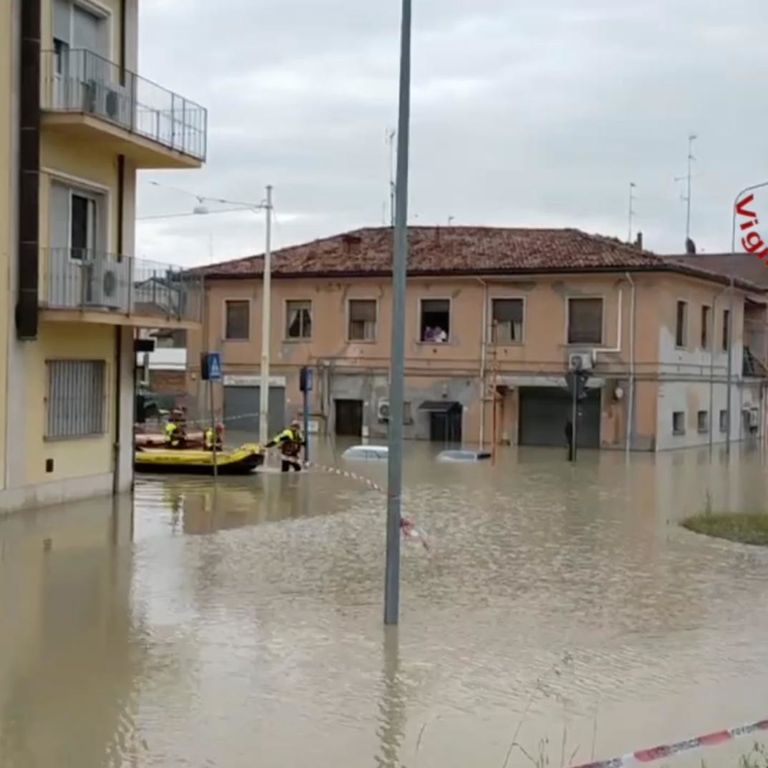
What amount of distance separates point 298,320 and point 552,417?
10.2m

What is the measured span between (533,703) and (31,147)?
13.3m

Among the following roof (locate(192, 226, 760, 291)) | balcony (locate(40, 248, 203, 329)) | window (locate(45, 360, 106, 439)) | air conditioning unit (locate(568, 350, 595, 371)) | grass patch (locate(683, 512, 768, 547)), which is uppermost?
roof (locate(192, 226, 760, 291))

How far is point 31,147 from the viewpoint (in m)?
18.9

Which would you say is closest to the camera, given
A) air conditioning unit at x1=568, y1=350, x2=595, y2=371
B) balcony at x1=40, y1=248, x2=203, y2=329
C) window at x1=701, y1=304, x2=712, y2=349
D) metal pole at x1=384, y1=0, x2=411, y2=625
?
metal pole at x1=384, y1=0, x2=411, y2=625

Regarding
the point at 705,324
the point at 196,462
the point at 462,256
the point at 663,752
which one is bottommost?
the point at 196,462

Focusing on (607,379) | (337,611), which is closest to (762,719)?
(337,611)

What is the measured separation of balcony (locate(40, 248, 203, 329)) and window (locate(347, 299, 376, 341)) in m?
21.5

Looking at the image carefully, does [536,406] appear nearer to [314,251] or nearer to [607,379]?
[607,379]

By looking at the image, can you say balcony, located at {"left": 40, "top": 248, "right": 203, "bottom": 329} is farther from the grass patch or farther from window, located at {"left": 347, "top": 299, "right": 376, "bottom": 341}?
window, located at {"left": 347, "top": 299, "right": 376, "bottom": 341}

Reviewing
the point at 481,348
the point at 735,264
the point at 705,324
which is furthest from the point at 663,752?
the point at 735,264

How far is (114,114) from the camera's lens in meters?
20.4

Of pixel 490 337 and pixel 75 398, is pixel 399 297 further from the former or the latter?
pixel 490 337

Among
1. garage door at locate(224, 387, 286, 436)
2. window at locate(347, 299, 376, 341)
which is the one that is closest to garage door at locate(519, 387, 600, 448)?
window at locate(347, 299, 376, 341)

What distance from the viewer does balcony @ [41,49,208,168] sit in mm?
19375
